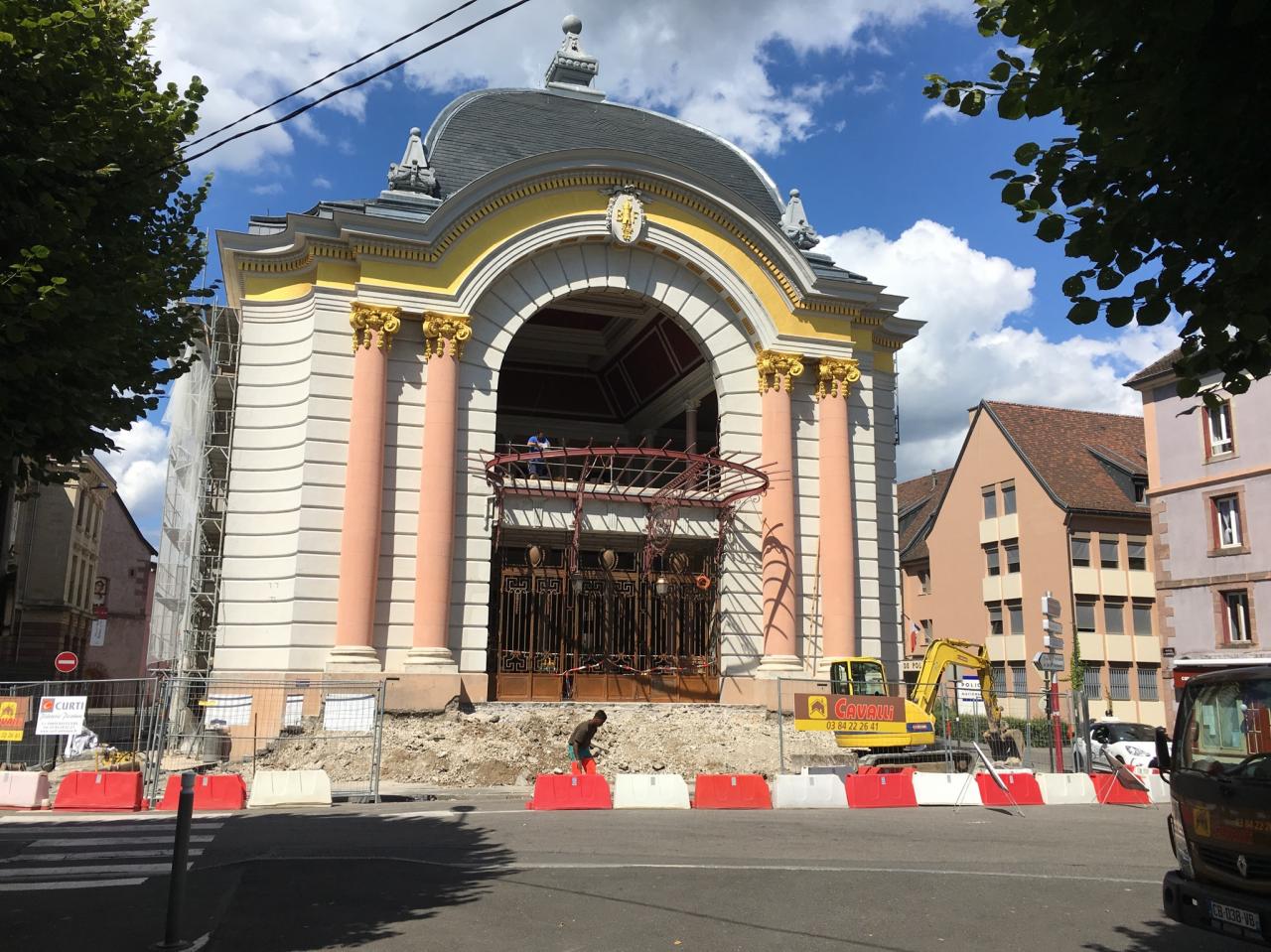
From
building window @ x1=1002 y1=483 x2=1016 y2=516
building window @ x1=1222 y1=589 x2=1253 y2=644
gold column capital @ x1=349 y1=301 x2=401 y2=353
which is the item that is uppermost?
building window @ x1=1002 y1=483 x2=1016 y2=516

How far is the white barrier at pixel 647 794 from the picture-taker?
1689cm

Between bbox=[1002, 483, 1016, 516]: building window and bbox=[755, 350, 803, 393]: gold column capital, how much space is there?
73.3 feet

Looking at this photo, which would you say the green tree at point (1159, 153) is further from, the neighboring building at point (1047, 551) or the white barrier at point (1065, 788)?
the neighboring building at point (1047, 551)

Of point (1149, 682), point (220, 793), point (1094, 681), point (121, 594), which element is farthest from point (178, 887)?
point (121, 594)

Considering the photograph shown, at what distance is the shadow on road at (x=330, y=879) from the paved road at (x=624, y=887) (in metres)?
0.03

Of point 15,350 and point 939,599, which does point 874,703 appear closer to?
point 15,350

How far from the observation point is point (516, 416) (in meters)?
35.3

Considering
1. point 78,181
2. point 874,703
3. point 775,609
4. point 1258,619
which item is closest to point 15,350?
point 78,181

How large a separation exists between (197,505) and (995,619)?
32.2m

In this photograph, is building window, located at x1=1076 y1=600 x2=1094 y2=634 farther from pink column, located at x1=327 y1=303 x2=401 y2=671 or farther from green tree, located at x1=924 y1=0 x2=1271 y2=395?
green tree, located at x1=924 y1=0 x2=1271 y2=395

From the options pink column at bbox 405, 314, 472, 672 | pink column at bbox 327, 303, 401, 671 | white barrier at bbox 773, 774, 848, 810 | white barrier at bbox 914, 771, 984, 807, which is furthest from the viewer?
pink column at bbox 405, 314, 472, 672

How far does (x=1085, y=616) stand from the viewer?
136 ft

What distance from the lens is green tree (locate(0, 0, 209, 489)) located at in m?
8.60

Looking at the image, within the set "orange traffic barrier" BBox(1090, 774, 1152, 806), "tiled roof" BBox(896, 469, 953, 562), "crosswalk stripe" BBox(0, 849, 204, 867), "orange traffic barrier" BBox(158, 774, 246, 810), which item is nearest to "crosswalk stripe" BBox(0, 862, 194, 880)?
"crosswalk stripe" BBox(0, 849, 204, 867)
